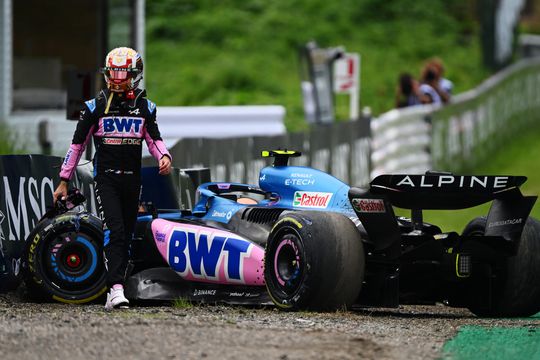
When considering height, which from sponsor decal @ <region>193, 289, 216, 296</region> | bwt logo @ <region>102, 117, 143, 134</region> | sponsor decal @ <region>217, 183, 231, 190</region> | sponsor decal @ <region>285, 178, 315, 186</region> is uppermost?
bwt logo @ <region>102, 117, 143, 134</region>

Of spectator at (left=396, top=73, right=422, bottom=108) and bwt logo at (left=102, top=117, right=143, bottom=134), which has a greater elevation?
spectator at (left=396, top=73, right=422, bottom=108)

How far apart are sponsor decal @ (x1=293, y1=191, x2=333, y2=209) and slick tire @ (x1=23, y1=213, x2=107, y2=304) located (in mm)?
1473

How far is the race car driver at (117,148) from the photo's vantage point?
10.7m

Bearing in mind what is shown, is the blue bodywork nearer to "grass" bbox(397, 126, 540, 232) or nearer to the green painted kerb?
the green painted kerb

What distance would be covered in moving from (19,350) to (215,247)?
10.9ft

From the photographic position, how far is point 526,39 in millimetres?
49781

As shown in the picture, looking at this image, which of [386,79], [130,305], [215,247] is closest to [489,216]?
[215,247]

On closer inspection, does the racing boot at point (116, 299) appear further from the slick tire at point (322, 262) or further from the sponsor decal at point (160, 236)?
the slick tire at point (322, 262)

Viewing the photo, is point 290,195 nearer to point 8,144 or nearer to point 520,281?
point 520,281

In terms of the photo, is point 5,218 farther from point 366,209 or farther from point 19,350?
point 19,350

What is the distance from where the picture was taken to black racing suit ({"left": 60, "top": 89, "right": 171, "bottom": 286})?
10703 mm

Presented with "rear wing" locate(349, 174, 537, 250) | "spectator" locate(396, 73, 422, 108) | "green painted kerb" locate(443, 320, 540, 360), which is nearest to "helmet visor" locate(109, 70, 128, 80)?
"rear wing" locate(349, 174, 537, 250)

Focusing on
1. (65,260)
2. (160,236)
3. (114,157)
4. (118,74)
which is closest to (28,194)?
(65,260)

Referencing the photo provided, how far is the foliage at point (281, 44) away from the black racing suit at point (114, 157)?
23.2 metres
